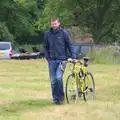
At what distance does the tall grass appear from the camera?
28938 millimetres

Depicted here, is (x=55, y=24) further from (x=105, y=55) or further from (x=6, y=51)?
(x=6, y=51)

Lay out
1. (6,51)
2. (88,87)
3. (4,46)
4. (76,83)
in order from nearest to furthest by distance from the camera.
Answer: (76,83) → (88,87) → (6,51) → (4,46)

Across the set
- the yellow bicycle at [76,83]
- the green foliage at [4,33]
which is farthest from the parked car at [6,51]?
the yellow bicycle at [76,83]

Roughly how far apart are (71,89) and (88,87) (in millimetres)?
677

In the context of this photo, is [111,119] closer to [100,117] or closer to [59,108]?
[100,117]

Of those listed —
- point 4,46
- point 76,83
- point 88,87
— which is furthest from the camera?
point 4,46

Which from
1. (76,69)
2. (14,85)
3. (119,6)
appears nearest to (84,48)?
(119,6)

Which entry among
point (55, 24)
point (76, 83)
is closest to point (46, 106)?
point (76, 83)

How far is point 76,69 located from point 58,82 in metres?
0.56

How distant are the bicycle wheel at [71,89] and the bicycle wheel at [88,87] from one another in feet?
0.93

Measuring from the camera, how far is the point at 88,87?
1138 centimetres

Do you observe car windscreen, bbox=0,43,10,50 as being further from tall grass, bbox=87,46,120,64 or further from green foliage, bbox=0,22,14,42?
green foliage, bbox=0,22,14,42

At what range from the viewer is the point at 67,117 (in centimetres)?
Result: 891

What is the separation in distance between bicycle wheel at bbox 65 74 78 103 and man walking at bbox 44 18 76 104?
0.52ft
